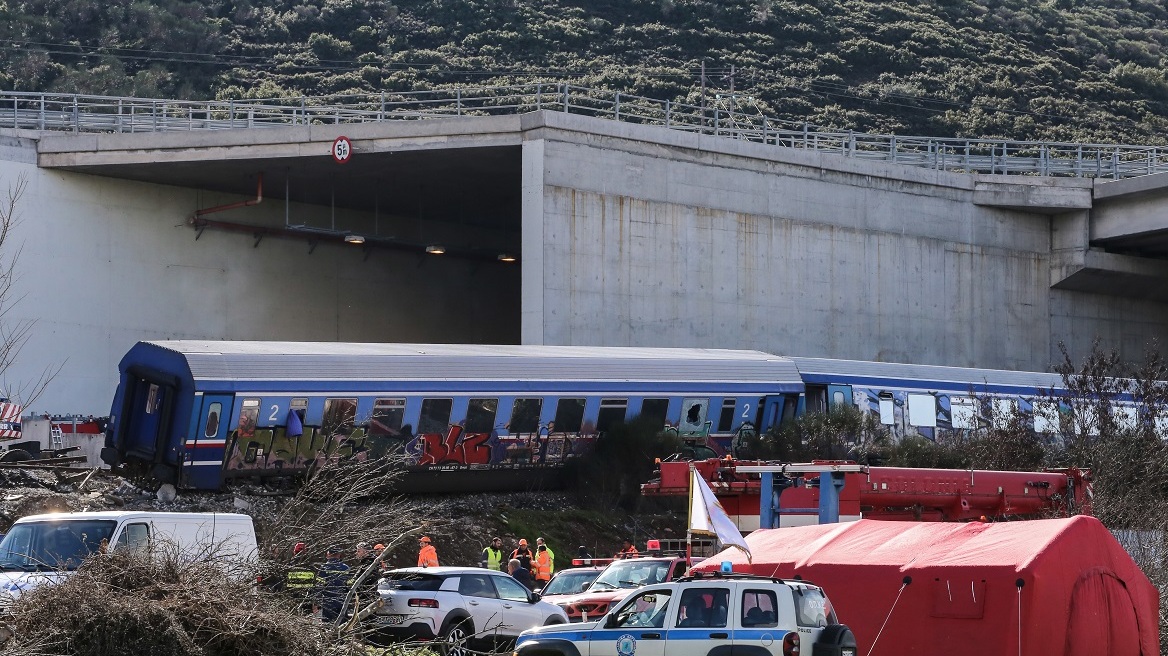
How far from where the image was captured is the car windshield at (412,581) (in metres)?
16.5

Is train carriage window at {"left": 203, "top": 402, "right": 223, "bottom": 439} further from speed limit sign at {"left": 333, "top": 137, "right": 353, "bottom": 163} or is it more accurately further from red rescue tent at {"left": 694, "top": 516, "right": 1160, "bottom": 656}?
speed limit sign at {"left": 333, "top": 137, "right": 353, "bottom": 163}

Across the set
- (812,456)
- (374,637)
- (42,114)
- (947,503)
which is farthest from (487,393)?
(42,114)

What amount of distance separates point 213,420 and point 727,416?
37.5 feet

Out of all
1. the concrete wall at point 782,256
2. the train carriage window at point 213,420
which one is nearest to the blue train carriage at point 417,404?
the train carriage window at point 213,420

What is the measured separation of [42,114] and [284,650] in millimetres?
32298

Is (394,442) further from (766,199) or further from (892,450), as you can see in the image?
(766,199)

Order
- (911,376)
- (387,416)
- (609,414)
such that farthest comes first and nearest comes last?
(911,376), (609,414), (387,416)

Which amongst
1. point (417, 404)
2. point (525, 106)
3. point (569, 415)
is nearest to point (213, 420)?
point (417, 404)

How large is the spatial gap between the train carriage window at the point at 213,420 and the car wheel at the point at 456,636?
10990mm

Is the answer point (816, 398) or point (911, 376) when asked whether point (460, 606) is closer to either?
point (816, 398)

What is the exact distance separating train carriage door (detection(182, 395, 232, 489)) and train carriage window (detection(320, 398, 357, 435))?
1913mm

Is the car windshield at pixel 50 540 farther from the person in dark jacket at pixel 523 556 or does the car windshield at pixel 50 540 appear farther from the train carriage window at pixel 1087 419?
the train carriage window at pixel 1087 419

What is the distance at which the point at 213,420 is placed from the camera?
26266 mm

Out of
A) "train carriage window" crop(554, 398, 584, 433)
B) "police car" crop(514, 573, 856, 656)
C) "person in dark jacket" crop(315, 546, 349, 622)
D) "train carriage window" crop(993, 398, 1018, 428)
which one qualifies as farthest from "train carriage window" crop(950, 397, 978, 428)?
"person in dark jacket" crop(315, 546, 349, 622)
